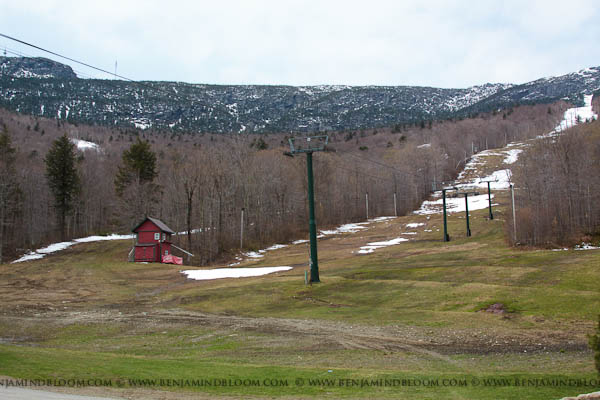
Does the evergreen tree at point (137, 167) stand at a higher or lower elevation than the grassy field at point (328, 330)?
→ higher

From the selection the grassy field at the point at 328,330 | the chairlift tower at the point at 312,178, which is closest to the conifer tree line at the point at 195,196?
the grassy field at the point at 328,330

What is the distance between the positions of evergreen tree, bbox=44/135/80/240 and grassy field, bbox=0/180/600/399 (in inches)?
1332

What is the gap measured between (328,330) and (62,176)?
71.1 meters

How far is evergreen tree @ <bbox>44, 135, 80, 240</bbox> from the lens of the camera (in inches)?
3049

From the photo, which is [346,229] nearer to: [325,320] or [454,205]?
[454,205]

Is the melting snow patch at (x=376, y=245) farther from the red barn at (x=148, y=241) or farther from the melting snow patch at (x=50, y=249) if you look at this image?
the melting snow patch at (x=50, y=249)

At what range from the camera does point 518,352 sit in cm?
1591

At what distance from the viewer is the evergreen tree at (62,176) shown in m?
77.4

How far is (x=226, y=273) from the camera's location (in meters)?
44.7

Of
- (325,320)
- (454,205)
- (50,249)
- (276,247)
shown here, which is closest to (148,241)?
(276,247)

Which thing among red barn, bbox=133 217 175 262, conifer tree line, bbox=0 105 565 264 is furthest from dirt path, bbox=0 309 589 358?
conifer tree line, bbox=0 105 565 264

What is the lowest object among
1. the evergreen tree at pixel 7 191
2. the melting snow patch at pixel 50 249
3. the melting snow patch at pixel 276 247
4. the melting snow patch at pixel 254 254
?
the melting snow patch at pixel 254 254

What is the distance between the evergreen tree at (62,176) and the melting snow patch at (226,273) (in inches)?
1631

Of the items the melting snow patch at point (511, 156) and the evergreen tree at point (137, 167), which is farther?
the melting snow patch at point (511, 156)
